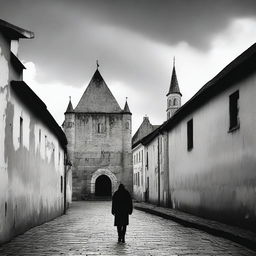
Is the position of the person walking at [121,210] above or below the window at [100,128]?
below

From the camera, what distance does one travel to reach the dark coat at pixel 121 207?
35.8ft

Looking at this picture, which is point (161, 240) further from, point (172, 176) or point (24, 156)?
point (172, 176)

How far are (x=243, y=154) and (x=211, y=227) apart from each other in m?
2.41

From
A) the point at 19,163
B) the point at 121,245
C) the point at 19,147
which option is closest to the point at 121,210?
the point at 121,245

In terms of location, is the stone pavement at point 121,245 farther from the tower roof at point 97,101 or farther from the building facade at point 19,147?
the tower roof at point 97,101

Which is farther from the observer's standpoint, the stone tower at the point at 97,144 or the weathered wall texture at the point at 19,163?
the stone tower at the point at 97,144

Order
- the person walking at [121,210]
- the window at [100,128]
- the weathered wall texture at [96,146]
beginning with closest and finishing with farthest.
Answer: the person walking at [121,210], the weathered wall texture at [96,146], the window at [100,128]

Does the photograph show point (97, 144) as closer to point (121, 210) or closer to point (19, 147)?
point (19, 147)

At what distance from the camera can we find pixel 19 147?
40.1 ft

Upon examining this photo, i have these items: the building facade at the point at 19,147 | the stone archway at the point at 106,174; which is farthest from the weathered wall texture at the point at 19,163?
the stone archway at the point at 106,174

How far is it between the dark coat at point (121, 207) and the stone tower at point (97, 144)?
121 ft

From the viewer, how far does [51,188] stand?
20094 millimetres

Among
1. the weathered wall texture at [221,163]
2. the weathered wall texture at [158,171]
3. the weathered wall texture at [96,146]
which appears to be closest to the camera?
the weathered wall texture at [221,163]

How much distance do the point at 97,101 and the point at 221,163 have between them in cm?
3606
